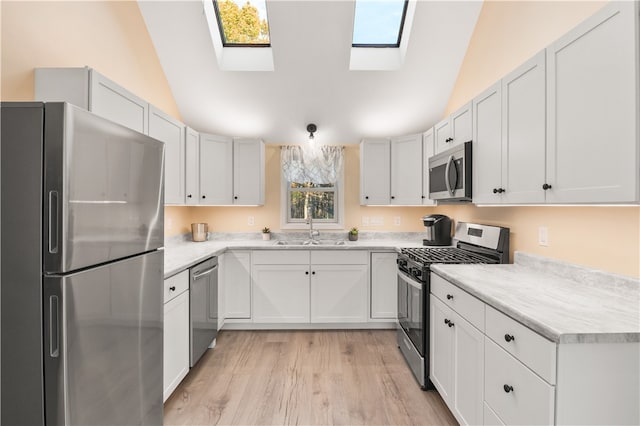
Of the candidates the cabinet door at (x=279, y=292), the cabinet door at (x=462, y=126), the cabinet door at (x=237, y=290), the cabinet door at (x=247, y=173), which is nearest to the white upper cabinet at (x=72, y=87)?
the cabinet door at (x=247, y=173)

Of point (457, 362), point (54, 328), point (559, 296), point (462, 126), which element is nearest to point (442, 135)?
point (462, 126)

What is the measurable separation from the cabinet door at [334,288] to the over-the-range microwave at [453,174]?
1164 mm

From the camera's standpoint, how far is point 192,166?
10.4ft

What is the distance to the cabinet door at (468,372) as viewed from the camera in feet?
5.02

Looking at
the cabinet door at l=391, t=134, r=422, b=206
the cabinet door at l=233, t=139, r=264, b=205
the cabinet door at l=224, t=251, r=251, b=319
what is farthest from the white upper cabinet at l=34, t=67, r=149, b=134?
the cabinet door at l=391, t=134, r=422, b=206

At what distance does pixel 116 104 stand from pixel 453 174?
2.41 metres

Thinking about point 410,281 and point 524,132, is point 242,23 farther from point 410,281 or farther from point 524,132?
point 410,281

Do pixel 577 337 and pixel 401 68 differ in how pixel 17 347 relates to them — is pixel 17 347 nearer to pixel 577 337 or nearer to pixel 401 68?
pixel 577 337

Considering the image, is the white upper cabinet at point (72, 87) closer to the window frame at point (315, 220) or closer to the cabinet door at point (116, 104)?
the cabinet door at point (116, 104)

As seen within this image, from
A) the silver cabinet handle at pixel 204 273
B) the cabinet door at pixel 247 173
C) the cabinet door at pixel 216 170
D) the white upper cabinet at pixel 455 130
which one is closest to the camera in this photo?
the white upper cabinet at pixel 455 130

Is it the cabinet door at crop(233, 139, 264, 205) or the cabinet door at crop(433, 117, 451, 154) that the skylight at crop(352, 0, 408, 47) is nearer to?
the cabinet door at crop(433, 117, 451, 154)

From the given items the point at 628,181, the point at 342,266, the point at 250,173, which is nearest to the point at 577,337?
the point at 628,181

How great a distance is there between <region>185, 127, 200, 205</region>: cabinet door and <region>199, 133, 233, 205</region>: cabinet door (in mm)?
64

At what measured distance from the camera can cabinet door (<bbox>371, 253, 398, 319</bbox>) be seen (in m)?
3.31
